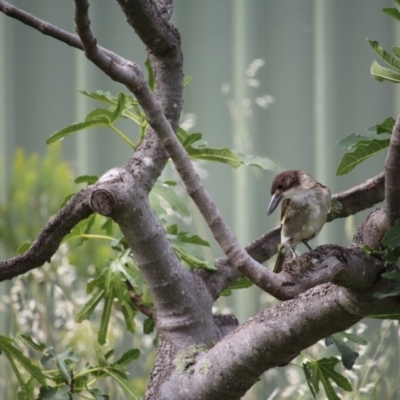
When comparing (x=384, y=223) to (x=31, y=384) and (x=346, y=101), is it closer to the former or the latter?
(x=31, y=384)

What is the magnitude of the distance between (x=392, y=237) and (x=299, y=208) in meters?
0.50

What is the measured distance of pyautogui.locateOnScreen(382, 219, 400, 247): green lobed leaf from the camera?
2.64ft

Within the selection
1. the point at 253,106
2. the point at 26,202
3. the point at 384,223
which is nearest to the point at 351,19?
the point at 253,106

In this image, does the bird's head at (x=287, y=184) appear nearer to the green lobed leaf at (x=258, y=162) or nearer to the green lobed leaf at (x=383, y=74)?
the green lobed leaf at (x=258, y=162)

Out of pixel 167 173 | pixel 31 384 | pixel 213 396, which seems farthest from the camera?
pixel 167 173

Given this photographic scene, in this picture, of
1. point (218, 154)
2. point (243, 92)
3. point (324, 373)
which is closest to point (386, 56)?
point (218, 154)

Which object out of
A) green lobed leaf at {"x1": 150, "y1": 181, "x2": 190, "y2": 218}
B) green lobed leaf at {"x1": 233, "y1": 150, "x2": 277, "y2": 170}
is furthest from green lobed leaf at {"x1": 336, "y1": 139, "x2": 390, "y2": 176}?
green lobed leaf at {"x1": 150, "y1": 181, "x2": 190, "y2": 218}

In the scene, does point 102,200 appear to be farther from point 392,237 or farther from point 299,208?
point 299,208

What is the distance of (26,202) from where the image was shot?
2.07m

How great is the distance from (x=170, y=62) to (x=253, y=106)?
1.40m

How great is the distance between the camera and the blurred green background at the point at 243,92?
7.54 ft

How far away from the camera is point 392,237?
805mm

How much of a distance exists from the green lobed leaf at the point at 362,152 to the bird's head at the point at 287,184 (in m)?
0.39

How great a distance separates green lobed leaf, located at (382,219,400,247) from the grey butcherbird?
0.42 meters
